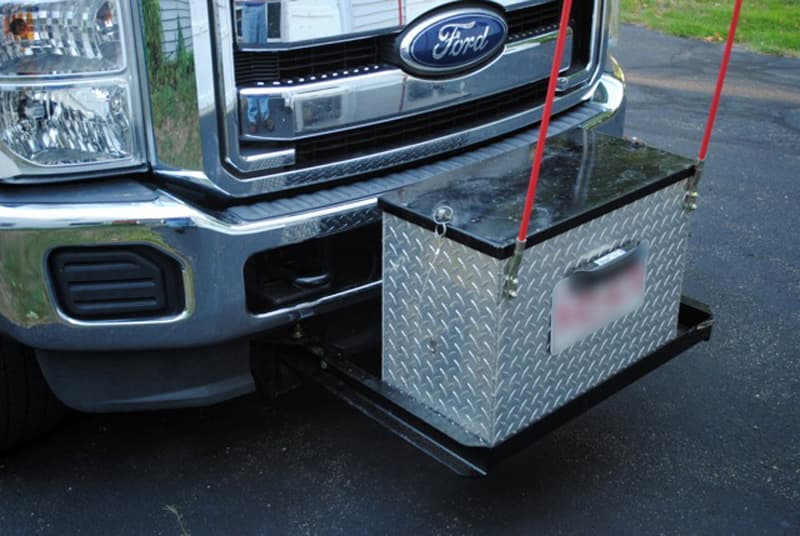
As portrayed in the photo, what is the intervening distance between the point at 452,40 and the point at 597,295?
0.80 meters

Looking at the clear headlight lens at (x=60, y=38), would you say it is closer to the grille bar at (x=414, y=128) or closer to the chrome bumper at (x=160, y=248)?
the chrome bumper at (x=160, y=248)

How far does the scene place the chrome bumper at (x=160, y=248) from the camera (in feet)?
7.53

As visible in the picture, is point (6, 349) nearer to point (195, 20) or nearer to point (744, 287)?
point (195, 20)

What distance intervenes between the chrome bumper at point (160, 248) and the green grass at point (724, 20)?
7185mm

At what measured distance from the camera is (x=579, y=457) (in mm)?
2998

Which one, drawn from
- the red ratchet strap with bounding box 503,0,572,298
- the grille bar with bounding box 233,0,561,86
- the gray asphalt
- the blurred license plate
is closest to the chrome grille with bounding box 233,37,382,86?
the grille bar with bounding box 233,0,561,86

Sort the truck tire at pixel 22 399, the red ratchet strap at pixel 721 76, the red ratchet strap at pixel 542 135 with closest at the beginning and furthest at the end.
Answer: the red ratchet strap at pixel 542 135 < the red ratchet strap at pixel 721 76 < the truck tire at pixel 22 399

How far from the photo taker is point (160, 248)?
233 cm

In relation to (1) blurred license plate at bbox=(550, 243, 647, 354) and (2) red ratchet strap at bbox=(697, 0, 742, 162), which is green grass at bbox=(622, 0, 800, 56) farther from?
(1) blurred license plate at bbox=(550, 243, 647, 354)

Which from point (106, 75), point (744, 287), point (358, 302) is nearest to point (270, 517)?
point (358, 302)

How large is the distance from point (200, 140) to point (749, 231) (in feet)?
10.2

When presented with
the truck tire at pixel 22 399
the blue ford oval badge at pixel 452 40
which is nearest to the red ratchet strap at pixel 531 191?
the blue ford oval badge at pixel 452 40

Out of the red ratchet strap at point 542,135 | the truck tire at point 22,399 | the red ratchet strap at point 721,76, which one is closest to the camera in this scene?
the red ratchet strap at point 542,135

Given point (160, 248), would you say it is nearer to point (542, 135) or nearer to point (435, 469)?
point (542, 135)
